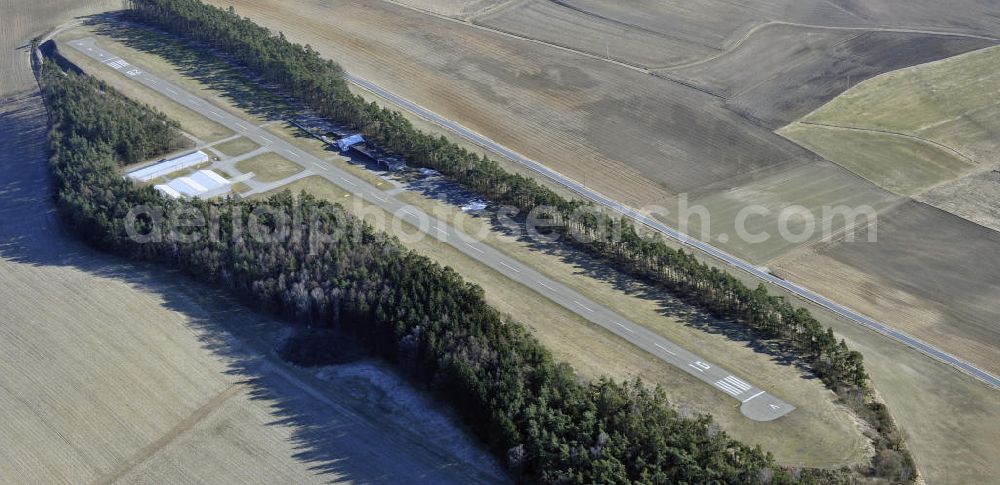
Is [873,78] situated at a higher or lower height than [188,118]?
higher

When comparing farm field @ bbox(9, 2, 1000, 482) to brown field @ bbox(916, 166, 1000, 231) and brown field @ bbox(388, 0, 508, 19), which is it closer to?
brown field @ bbox(916, 166, 1000, 231)

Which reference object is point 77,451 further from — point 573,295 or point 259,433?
point 573,295

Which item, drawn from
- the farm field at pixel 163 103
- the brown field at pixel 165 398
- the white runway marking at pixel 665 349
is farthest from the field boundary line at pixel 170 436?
→ the farm field at pixel 163 103

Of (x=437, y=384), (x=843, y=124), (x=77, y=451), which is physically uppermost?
(x=843, y=124)

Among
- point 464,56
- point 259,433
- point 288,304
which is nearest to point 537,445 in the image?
point 259,433

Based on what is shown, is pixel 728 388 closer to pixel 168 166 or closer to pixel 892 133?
pixel 892 133

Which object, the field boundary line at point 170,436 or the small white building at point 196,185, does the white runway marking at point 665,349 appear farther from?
the small white building at point 196,185
